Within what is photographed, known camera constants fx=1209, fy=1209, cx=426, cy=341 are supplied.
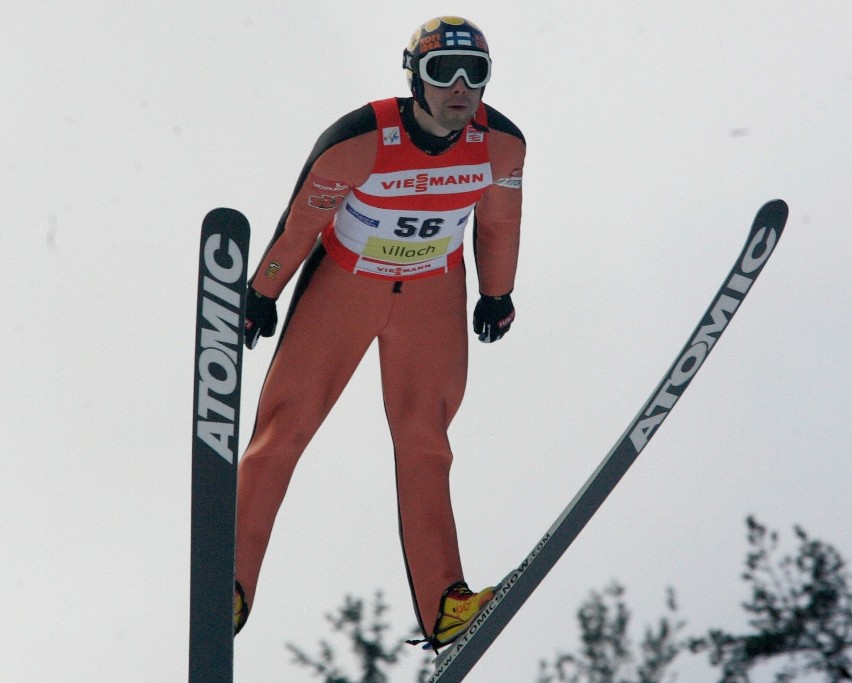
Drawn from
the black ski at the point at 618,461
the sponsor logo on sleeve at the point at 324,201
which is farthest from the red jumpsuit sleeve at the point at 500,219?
the black ski at the point at 618,461

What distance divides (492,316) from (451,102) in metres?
1.03

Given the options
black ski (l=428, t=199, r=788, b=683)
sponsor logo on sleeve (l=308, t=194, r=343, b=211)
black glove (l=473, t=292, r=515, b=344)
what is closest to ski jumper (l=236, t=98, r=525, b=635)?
sponsor logo on sleeve (l=308, t=194, r=343, b=211)

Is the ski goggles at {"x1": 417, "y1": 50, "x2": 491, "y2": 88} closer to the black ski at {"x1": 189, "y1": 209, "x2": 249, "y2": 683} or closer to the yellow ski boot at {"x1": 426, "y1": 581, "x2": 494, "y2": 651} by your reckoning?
the black ski at {"x1": 189, "y1": 209, "x2": 249, "y2": 683}

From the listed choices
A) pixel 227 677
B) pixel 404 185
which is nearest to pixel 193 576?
pixel 227 677

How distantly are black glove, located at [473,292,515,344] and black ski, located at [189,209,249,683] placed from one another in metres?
1.44

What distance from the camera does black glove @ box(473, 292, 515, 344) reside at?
4.88 m

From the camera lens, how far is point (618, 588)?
8.66m

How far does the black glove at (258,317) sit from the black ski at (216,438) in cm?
81

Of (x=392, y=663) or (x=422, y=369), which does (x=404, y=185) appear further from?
(x=392, y=663)

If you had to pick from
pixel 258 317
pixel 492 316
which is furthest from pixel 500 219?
pixel 258 317

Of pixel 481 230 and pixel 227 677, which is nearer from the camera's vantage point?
pixel 227 677

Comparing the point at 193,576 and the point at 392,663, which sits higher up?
the point at 392,663

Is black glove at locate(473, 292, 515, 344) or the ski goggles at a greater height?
the ski goggles

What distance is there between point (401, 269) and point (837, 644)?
5029 millimetres
